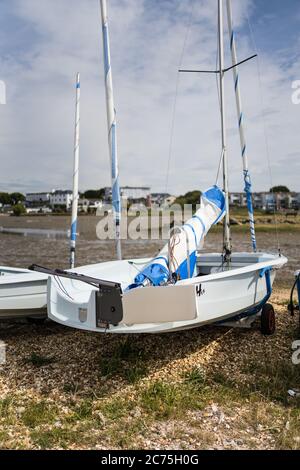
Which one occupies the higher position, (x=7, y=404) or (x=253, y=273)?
(x=253, y=273)

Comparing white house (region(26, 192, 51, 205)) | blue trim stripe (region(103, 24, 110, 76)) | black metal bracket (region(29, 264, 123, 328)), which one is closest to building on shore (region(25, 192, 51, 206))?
white house (region(26, 192, 51, 205))

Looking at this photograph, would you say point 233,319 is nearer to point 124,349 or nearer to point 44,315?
point 124,349

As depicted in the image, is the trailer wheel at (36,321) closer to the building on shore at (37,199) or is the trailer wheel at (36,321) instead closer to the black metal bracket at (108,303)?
the black metal bracket at (108,303)

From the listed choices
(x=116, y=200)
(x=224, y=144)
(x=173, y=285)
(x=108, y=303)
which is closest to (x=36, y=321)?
(x=116, y=200)

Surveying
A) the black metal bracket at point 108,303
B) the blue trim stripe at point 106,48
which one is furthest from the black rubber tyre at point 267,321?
the blue trim stripe at point 106,48

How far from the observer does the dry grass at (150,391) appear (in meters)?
4.10

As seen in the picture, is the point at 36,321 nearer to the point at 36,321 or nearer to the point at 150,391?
the point at 36,321

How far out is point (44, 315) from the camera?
277 inches

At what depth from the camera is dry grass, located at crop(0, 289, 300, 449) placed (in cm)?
410

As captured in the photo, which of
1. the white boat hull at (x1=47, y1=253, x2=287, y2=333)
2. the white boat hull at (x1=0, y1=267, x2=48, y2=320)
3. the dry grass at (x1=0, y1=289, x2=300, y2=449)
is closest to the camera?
the dry grass at (x1=0, y1=289, x2=300, y2=449)

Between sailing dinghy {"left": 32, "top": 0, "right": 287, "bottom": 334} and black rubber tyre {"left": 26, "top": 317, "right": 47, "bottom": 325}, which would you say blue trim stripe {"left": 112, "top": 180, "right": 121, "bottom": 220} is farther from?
black rubber tyre {"left": 26, "top": 317, "right": 47, "bottom": 325}

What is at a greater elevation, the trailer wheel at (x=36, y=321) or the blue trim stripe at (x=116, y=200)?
the blue trim stripe at (x=116, y=200)
